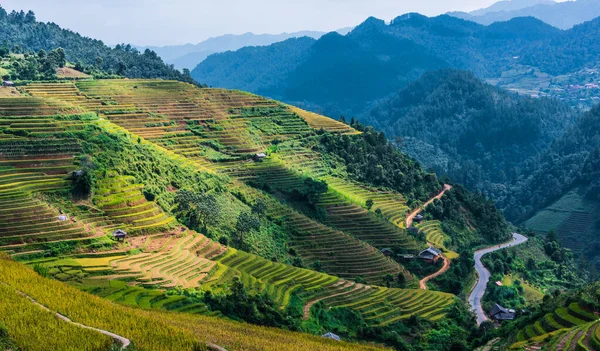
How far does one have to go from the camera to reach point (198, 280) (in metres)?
33.7

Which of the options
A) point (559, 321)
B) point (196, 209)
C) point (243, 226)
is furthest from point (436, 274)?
point (196, 209)

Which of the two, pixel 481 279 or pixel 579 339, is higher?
pixel 579 339

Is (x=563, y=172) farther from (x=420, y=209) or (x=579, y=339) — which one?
(x=579, y=339)

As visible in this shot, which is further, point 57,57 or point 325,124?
point 57,57

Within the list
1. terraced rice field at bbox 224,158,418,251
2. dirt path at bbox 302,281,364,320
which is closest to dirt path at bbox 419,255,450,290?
terraced rice field at bbox 224,158,418,251

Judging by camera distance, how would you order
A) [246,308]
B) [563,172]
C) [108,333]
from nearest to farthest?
1. [108,333]
2. [246,308]
3. [563,172]

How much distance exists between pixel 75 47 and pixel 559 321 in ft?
332

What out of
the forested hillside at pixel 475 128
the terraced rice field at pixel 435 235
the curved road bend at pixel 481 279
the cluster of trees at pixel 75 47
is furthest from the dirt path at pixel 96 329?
the forested hillside at pixel 475 128

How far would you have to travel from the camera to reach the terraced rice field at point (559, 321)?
31359mm

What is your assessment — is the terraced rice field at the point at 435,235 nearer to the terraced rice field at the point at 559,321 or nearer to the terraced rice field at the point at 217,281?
the terraced rice field at the point at 217,281

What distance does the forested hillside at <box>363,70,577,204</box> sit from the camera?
13400 centimetres

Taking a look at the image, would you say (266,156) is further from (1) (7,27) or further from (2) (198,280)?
(1) (7,27)

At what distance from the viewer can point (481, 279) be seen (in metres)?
57.3

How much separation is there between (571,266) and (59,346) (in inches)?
2578
